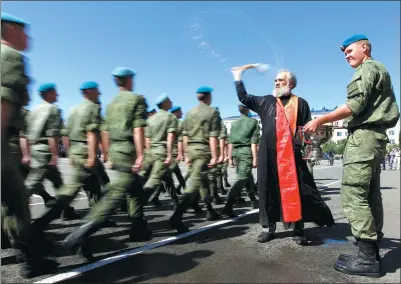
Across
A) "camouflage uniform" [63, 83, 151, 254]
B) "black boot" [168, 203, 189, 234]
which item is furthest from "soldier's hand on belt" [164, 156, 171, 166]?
"camouflage uniform" [63, 83, 151, 254]

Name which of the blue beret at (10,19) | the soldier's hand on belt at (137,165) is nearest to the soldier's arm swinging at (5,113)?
the blue beret at (10,19)

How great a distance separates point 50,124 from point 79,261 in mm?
2030

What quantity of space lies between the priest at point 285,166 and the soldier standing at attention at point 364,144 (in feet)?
2.47

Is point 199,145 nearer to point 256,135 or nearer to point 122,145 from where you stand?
point 122,145

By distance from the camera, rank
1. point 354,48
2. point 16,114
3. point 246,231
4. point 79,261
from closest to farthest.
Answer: point 16,114 < point 354,48 < point 79,261 < point 246,231

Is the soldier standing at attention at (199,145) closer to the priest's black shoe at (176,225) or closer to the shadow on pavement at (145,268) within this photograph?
the priest's black shoe at (176,225)

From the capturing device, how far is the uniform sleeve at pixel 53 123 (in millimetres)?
4146

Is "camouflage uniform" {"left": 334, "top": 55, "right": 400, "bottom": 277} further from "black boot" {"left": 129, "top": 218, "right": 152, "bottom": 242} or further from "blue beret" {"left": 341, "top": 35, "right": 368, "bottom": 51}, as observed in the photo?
"black boot" {"left": 129, "top": 218, "right": 152, "bottom": 242}

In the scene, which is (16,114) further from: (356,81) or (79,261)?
(356,81)

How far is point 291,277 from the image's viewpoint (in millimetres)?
2719

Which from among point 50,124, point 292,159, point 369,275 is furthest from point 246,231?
point 50,124

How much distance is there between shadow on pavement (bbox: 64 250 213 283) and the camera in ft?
8.86

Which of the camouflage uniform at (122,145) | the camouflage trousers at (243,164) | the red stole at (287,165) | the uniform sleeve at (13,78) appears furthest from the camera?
the camouflage trousers at (243,164)

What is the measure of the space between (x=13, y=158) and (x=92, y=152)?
97cm
